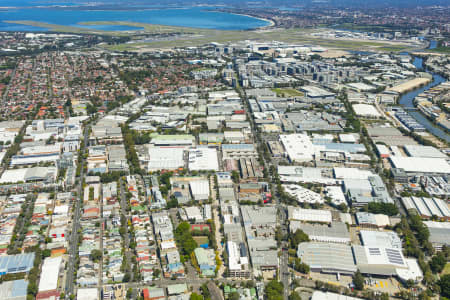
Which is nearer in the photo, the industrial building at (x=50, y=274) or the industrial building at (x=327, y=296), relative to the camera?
the industrial building at (x=327, y=296)

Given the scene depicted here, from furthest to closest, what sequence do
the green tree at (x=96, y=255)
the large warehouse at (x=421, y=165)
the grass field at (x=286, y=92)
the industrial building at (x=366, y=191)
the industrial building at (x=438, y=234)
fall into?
the grass field at (x=286, y=92), the large warehouse at (x=421, y=165), the industrial building at (x=366, y=191), the industrial building at (x=438, y=234), the green tree at (x=96, y=255)

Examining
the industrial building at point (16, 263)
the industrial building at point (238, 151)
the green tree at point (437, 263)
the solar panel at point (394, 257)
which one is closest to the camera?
the industrial building at point (16, 263)

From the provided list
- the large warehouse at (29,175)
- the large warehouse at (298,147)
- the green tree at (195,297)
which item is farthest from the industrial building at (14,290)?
the large warehouse at (298,147)

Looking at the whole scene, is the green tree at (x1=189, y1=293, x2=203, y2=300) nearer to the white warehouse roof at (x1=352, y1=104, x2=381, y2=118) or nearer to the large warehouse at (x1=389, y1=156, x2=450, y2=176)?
the large warehouse at (x1=389, y1=156, x2=450, y2=176)

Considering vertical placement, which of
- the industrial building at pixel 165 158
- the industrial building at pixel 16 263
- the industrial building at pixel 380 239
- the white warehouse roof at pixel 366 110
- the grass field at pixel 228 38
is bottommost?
the industrial building at pixel 16 263

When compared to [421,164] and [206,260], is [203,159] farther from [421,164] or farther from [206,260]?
[421,164]

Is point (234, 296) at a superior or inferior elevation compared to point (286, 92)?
inferior

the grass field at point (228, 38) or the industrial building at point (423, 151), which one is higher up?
the grass field at point (228, 38)

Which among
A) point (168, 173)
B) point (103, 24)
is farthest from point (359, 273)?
point (103, 24)

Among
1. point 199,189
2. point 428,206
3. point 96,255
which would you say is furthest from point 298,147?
point 96,255

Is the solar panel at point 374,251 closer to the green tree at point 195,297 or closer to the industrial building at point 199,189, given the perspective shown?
the green tree at point 195,297

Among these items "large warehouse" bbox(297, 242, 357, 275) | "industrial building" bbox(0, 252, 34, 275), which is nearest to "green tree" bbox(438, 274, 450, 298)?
"large warehouse" bbox(297, 242, 357, 275)

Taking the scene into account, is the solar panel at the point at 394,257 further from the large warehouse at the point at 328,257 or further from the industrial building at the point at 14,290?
the industrial building at the point at 14,290
